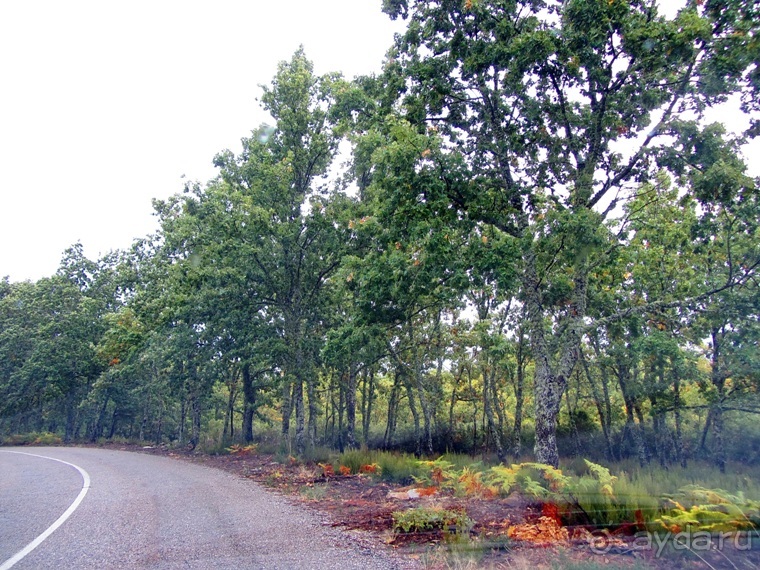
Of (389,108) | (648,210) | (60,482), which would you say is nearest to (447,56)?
(389,108)

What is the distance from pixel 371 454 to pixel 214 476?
16.0ft

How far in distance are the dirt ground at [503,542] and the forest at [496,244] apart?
4.48 meters

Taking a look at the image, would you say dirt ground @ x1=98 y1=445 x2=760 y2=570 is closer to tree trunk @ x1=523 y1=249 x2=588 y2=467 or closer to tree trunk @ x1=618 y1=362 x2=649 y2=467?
tree trunk @ x1=523 y1=249 x2=588 y2=467

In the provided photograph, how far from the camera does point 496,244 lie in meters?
11.8

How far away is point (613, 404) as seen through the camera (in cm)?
2628

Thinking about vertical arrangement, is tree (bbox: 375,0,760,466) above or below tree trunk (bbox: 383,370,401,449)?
above

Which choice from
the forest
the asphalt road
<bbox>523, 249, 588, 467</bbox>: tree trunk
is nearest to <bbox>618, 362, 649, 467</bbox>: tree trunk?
the forest

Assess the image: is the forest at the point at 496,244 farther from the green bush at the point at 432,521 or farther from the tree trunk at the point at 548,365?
the green bush at the point at 432,521

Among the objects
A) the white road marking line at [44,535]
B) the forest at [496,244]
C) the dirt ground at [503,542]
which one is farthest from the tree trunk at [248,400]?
the dirt ground at [503,542]

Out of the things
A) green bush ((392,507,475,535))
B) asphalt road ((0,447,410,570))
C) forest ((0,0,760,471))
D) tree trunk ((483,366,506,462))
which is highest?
forest ((0,0,760,471))

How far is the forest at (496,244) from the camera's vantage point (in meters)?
11.8

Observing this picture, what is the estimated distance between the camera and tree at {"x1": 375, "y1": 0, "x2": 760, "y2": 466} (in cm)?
1100

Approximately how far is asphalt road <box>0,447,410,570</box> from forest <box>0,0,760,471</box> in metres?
5.95

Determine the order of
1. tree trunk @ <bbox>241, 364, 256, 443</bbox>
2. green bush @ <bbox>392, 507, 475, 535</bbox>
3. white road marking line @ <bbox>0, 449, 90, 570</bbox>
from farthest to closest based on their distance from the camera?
tree trunk @ <bbox>241, 364, 256, 443</bbox>, green bush @ <bbox>392, 507, 475, 535</bbox>, white road marking line @ <bbox>0, 449, 90, 570</bbox>
